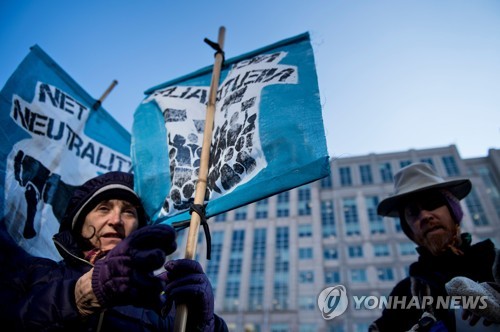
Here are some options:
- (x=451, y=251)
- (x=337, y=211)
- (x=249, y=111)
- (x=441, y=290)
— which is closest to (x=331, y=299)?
(x=441, y=290)

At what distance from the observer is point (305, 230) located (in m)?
35.6

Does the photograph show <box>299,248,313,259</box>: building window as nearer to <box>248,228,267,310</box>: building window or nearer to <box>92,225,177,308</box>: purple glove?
<box>248,228,267,310</box>: building window

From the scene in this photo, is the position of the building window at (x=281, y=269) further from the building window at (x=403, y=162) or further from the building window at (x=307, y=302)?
the building window at (x=403, y=162)

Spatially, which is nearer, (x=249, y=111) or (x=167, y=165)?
(x=249, y=111)

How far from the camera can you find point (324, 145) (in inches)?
80.9

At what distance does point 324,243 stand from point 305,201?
6.14 metres

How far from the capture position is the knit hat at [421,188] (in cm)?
268

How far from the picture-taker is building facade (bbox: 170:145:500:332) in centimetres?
3016

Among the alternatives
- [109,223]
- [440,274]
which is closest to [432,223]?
[440,274]

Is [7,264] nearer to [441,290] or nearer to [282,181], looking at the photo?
[282,181]

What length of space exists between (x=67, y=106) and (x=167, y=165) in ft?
6.59

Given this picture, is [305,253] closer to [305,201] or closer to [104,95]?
[305,201]

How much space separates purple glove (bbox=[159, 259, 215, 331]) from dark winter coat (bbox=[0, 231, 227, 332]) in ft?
1.31

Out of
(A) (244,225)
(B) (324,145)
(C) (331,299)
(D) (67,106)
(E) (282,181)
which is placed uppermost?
(A) (244,225)
